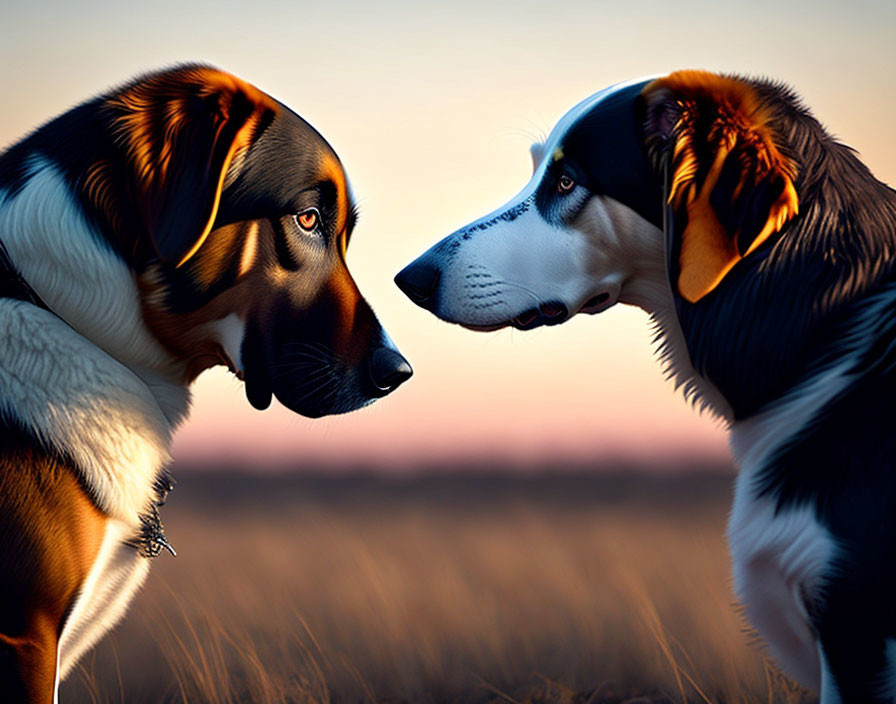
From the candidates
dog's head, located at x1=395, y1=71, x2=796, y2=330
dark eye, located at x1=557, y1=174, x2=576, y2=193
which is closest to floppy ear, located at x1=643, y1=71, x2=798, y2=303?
dog's head, located at x1=395, y1=71, x2=796, y2=330

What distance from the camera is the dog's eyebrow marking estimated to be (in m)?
3.23

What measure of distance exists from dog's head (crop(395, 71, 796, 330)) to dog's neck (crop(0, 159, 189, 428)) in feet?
3.33

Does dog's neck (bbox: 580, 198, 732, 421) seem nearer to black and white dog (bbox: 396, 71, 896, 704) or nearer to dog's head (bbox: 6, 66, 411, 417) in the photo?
black and white dog (bbox: 396, 71, 896, 704)

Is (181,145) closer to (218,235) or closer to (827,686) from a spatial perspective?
(218,235)

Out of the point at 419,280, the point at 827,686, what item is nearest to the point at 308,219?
the point at 419,280

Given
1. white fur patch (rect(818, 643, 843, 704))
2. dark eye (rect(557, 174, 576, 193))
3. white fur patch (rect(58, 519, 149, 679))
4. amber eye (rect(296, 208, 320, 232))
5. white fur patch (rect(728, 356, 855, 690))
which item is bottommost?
white fur patch (rect(58, 519, 149, 679))

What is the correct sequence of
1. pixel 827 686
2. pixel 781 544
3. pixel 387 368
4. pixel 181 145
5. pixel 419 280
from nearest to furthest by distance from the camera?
1. pixel 827 686
2. pixel 781 544
3. pixel 181 145
4. pixel 419 280
5. pixel 387 368

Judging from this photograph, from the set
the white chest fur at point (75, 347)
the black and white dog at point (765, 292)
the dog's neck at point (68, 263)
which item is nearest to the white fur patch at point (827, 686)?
the black and white dog at point (765, 292)

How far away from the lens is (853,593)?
2.44 meters

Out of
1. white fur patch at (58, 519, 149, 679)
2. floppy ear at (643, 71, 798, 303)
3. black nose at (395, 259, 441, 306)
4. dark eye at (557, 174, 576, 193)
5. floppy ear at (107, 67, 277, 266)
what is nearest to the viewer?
floppy ear at (643, 71, 798, 303)

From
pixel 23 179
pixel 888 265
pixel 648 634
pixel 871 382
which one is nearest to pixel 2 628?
pixel 23 179

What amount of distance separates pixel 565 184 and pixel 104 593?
7.04 ft

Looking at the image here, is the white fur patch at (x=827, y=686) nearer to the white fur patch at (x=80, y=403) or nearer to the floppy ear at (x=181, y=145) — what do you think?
the white fur patch at (x=80, y=403)

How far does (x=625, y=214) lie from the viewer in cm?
310
